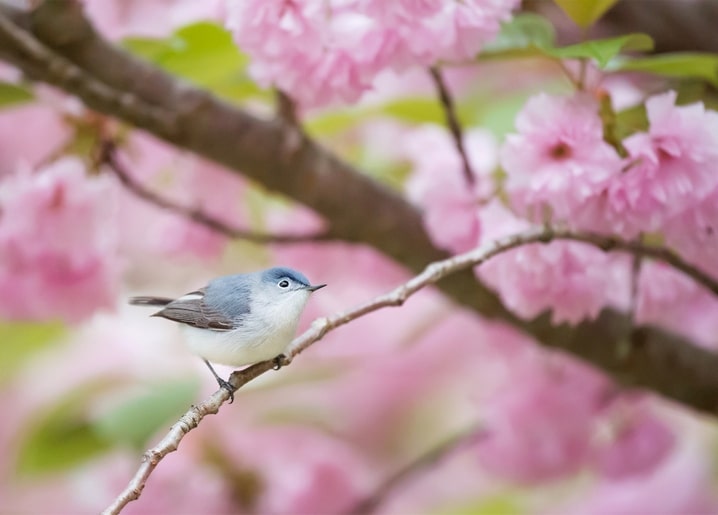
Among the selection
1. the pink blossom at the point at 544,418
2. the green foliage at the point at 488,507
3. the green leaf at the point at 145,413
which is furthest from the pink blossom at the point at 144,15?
the green foliage at the point at 488,507

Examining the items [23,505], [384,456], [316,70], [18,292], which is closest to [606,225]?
[316,70]

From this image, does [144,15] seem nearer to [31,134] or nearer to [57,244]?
[31,134]

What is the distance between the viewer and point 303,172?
0.77 meters

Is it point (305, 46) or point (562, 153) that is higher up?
point (305, 46)

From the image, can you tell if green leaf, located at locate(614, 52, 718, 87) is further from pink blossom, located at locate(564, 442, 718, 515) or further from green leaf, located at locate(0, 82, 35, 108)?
pink blossom, located at locate(564, 442, 718, 515)

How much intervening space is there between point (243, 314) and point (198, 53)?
331mm

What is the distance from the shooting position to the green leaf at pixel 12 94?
0.75 m

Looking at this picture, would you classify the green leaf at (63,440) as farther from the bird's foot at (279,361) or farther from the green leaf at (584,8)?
the green leaf at (584,8)

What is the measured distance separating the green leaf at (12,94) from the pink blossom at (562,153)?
0.43 m

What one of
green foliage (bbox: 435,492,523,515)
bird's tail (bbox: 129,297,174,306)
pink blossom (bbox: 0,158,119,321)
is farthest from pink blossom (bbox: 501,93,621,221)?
green foliage (bbox: 435,492,523,515)

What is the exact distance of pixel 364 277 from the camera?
3.40 ft

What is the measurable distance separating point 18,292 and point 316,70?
0.40 metres

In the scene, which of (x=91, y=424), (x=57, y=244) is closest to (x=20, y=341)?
(x=91, y=424)

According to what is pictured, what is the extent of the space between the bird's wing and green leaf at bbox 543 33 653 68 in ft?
0.86
